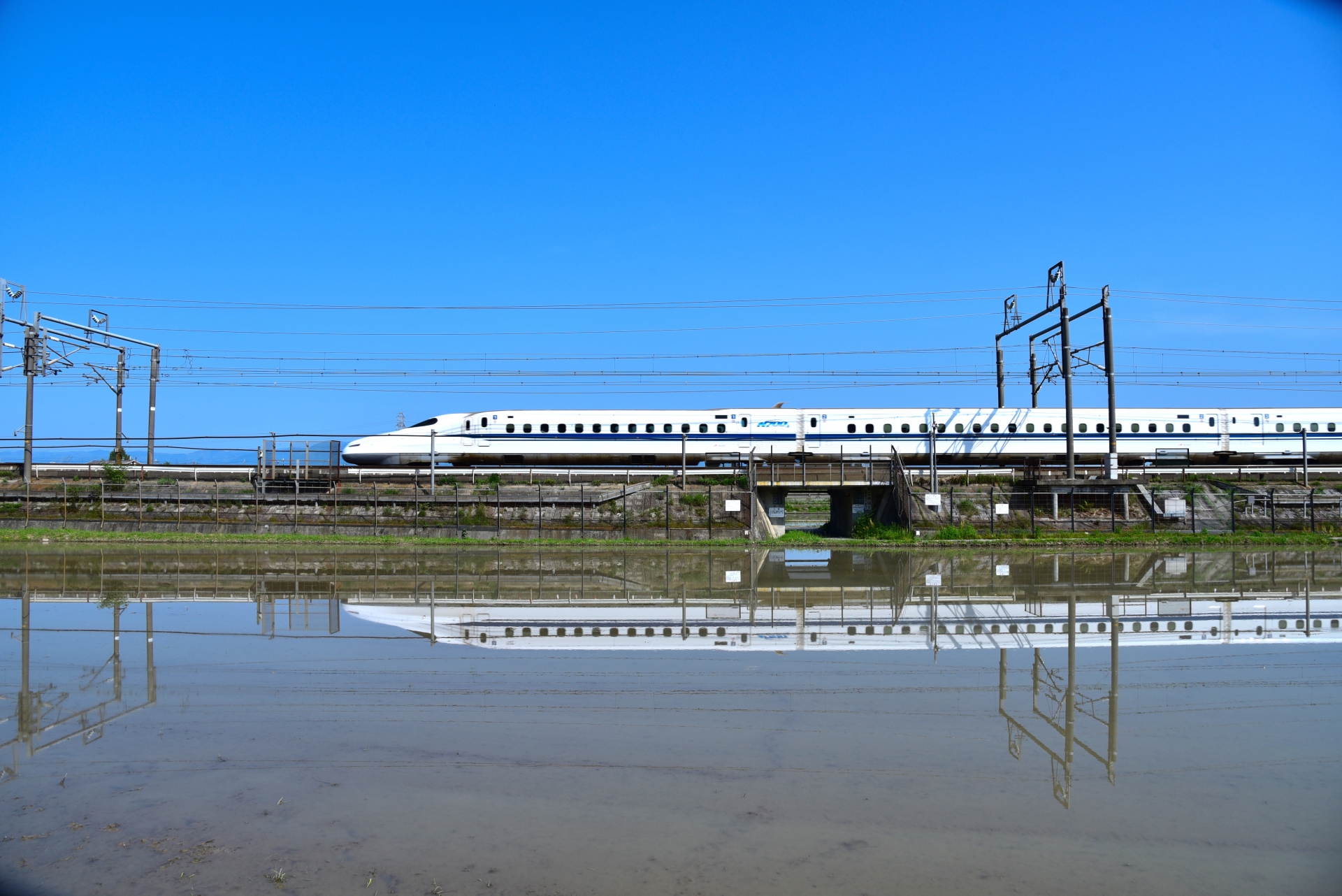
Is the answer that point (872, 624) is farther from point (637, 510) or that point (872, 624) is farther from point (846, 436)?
point (846, 436)

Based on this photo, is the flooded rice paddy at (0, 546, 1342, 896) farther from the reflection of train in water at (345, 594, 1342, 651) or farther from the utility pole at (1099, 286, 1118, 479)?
the utility pole at (1099, 286, 1118, 479)

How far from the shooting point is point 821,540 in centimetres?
3241

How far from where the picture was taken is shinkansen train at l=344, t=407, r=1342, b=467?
3891 cm

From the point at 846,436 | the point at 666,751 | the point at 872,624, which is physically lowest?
the point at 666,751

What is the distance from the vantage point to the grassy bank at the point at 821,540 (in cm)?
3025

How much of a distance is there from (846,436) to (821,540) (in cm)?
898

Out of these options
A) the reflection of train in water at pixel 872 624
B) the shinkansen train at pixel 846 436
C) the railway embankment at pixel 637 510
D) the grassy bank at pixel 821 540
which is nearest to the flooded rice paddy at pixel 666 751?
the reflection of train in water at pixel 872 624

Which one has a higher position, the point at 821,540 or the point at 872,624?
the point at 821,540

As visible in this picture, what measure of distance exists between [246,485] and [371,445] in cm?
527

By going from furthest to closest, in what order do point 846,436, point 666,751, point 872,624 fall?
1. point 846,436
2. point 872,624
3. point 666,751

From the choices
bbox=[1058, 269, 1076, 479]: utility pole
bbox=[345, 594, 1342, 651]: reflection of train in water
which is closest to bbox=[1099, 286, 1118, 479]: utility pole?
bbox=[1058, 269, 1076, 479]: utility pole

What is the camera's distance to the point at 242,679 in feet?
29.3

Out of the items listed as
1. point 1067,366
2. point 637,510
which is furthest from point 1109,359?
point 637,510

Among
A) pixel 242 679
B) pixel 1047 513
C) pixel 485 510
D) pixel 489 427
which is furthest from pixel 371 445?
pixel 242 679
